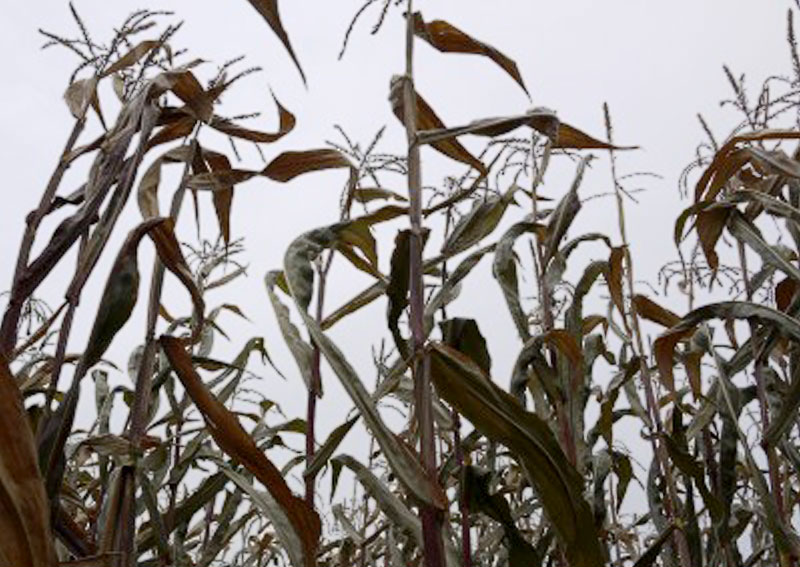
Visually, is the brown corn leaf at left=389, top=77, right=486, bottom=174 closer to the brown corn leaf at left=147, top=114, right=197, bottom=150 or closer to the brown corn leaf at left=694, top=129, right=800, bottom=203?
the brown corn leaf at left=147, top=114, right=197, bottom=150

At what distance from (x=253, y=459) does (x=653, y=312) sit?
126 centimetres

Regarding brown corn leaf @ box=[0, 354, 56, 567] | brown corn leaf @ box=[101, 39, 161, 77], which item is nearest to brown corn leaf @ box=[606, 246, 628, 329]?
brown corn leaf @ box=[101, 39, 161, 77]

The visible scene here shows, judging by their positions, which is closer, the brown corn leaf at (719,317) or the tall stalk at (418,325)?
the tall stalk at (418,325)

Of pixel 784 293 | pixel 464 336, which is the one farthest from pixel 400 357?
pixel 784 293

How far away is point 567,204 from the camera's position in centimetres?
185

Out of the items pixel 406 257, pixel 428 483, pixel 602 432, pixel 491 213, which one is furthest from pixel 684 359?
pixel 428 483

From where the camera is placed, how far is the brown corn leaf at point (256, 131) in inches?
64.1

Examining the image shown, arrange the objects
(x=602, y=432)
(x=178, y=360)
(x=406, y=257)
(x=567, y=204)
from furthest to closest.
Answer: (x=602, y=432) → (x=567, y=204) → (x=406, y=257) → (x=178, y=360)

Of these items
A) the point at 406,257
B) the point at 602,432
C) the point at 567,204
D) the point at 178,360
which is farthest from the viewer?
the point at 602,432

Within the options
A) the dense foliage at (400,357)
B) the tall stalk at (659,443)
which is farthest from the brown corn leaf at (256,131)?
the tall stalk at (659,443)

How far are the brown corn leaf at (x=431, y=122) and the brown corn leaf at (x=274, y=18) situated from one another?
1.40 feet

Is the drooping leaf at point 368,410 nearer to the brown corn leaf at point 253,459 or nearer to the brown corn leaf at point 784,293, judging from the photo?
the brown corn leaf at point 253,459

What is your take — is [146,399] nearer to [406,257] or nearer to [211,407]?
[211,407]

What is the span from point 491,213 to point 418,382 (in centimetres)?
53
